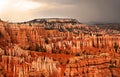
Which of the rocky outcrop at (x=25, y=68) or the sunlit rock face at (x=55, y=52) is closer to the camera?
the rocky outcrop at (x=25, y=68)

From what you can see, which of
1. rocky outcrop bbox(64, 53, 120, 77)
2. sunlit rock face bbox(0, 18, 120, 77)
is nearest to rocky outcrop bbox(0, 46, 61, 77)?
sunlit rock face bbox(0, 18, 120, 77)

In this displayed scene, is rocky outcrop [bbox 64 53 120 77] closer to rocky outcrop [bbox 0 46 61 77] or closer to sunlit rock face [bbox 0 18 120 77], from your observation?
sunlit rock face [bbox 0 18 120 77]

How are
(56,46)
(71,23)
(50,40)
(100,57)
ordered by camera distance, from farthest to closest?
(71,23), (50,40), (56,46), (100,57)

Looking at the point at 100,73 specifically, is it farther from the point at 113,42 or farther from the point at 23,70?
the point at 113,42

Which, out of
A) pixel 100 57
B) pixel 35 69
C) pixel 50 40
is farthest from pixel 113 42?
pixel 35 69

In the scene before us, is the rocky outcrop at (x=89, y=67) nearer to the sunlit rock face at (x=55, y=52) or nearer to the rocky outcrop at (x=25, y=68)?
the sunlit rock face at (x=55, y=52)

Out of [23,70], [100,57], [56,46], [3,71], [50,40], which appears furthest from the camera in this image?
[50,40]

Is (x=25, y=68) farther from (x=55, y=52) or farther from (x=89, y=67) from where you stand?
(x=55, y=52)

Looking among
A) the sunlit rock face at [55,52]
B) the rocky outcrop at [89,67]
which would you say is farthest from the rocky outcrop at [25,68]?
the rocky outcrop at [89,67]
